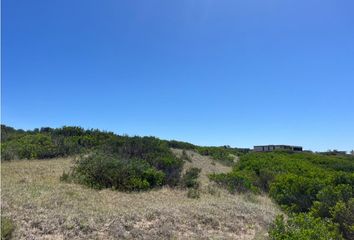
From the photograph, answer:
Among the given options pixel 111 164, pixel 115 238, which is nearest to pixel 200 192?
pixel 111 164

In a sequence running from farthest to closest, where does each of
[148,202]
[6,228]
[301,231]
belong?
[148,202] < [301,231] < [6,228]

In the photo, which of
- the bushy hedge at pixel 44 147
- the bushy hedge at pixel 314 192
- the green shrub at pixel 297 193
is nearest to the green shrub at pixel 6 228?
the bushy hedge at pixel 314 192

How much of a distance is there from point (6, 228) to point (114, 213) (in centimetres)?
203

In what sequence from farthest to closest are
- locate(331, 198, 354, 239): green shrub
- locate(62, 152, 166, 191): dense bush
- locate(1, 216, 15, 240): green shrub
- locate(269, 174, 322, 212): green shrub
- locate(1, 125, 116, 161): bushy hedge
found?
1. locate(1, 125, 116, 161): bushy hedge
2. locate(269, 174, 322, 212): green shrub
3. locate(62, 152, 166, 191): dense bush
4. locate(331, 198, 354, 239): green shrub
5. locate(1, 216, 15, 240): green shrub

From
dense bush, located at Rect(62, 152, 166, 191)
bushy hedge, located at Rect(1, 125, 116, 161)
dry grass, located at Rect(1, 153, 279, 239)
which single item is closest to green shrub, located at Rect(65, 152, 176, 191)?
dense bush, located at Rect(62, 152, 166, 191)

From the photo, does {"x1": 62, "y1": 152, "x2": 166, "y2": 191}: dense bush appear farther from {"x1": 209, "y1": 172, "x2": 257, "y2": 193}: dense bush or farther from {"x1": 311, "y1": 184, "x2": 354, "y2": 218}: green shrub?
{"x1": 311, "y1": 184, "x2": 354, "y2": 218}: green shrub

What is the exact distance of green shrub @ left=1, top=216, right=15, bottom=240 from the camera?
190 inches

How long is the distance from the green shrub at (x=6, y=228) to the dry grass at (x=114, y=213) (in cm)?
9

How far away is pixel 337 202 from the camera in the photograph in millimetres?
8453

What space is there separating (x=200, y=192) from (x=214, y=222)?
3502 millimetres

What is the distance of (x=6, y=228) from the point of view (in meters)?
4.94

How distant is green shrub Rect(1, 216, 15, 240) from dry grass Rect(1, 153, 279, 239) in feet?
0.30

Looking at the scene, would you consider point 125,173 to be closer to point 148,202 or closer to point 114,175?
point 114,175

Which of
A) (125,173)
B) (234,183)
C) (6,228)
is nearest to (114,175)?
(125,173)
